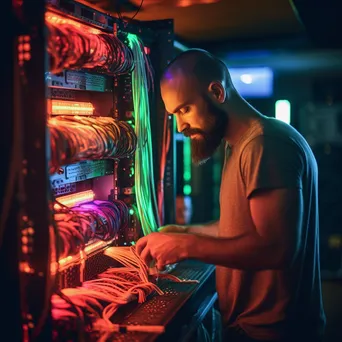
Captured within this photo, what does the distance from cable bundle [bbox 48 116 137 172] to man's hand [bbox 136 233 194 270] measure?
0.40m

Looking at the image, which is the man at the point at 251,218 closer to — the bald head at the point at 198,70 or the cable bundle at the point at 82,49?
the bald head at the point at 198,70

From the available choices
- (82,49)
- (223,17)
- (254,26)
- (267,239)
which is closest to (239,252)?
(267,239)

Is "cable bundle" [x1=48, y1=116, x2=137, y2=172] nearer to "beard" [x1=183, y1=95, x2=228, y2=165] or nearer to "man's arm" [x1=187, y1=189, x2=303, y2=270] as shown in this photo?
"beard" [x1=183, y1=95, x2=228, y2=165]

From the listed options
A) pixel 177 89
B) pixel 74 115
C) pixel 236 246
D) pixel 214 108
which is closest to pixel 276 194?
pixel 236 246

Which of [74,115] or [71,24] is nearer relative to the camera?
[71,24]

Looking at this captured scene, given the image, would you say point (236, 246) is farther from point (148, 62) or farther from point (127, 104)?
point (148, 62)

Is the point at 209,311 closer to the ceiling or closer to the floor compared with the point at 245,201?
closer to the floor

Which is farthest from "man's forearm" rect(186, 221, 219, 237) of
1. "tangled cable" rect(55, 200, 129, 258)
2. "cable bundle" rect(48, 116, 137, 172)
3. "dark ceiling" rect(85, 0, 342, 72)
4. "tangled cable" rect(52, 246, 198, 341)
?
"dark ceiling" rect(85, 0, 342, 72)

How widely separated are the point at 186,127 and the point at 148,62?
0.65 m

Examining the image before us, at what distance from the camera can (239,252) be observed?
1642 mm

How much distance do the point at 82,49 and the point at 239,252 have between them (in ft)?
2.94

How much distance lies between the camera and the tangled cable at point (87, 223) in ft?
5.74

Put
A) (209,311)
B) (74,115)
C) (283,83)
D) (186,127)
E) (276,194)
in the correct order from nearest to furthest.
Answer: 1. (276,194)
2. (186,127)
3. (74,115)
4. (209,311)
5. (283,83)

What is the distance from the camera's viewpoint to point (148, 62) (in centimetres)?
244
